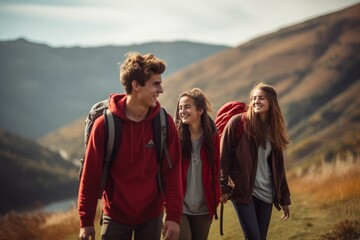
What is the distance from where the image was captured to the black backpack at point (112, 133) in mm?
3172

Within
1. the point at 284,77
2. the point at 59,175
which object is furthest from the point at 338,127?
the point at 59,175

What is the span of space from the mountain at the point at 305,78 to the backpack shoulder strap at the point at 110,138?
4132cm

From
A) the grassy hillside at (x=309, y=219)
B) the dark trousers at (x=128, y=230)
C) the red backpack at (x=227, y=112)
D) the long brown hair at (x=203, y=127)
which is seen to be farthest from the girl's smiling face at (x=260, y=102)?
the grassy hillside at (x=309, y=219)

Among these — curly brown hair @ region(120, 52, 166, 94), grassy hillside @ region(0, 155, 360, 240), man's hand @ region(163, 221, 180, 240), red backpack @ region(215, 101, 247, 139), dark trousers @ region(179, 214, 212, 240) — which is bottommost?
grassy hillside @ region(0, 155, 360, 240)

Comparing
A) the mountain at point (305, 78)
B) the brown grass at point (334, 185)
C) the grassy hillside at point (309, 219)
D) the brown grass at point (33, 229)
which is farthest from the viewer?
the mountain at point (305, 78)

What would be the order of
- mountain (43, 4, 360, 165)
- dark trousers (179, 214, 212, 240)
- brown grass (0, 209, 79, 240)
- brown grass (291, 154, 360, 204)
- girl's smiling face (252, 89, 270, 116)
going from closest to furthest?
dark trousers (179, 214, 212, 240)
girl's smiling face (252, 89, 270, 116)
brown grass (291, 154, 360, 204)
brown grass (0, 209, 79, 240)
mountain (43, 4, 360, 165)

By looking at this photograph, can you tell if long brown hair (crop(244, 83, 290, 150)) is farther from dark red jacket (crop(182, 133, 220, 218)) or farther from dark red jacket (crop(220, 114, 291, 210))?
dark red jacket (crop(182, 133, 220, 218))

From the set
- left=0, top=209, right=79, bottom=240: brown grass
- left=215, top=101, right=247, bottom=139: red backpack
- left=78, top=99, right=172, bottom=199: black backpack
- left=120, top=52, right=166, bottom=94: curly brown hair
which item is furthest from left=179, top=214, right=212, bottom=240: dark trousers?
left=0, top=209, right=79, bottom=240: brown grass

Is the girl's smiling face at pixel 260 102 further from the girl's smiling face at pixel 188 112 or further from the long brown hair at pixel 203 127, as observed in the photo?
the girl's smiling face at pixel 188 112

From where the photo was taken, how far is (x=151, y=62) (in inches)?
128

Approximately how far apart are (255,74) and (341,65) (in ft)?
71.1

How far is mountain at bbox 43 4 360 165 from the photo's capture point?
182 ft

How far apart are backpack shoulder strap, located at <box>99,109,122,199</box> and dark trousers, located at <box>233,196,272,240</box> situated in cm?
179

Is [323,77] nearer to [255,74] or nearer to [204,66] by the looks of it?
[255,74]
